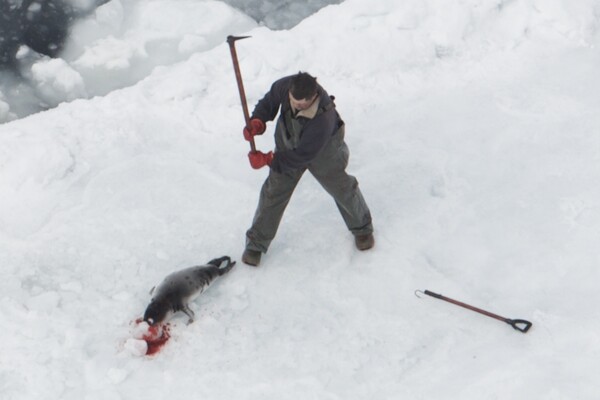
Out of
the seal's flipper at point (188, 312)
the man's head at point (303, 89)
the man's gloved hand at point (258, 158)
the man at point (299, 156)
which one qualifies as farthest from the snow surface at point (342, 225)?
the man's head at point (303, 89)

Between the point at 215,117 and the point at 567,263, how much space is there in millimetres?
2881

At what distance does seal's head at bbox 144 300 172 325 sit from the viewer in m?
3.69

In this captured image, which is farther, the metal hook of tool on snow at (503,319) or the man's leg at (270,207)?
the man's leg at (270,207)

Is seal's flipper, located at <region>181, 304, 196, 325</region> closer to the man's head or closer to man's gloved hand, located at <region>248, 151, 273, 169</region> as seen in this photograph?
man's gloved hand, located at <region>248, 151, 273, 169</region>

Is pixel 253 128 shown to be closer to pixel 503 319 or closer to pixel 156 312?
pixel 156 312

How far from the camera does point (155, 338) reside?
147 inches

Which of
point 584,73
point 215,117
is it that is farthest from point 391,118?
point 584,73

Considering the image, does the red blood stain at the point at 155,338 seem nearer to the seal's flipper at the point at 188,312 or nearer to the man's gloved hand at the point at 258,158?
the seal's flipper at the point at 188,312

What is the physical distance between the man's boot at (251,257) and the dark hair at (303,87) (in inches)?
48.8

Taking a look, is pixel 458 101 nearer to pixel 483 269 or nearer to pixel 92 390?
pixel 483 269

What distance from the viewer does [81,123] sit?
507 cm

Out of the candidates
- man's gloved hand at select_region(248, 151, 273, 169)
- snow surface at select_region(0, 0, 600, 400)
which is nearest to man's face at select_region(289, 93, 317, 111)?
man's gloved hand at select_region(248, 151, 273, 169)

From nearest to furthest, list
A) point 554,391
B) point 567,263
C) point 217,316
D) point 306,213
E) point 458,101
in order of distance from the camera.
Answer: point 554,391 < point 217,316 < point 567,263 < point 306,213 < point 458,101

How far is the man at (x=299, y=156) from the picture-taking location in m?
3.52
